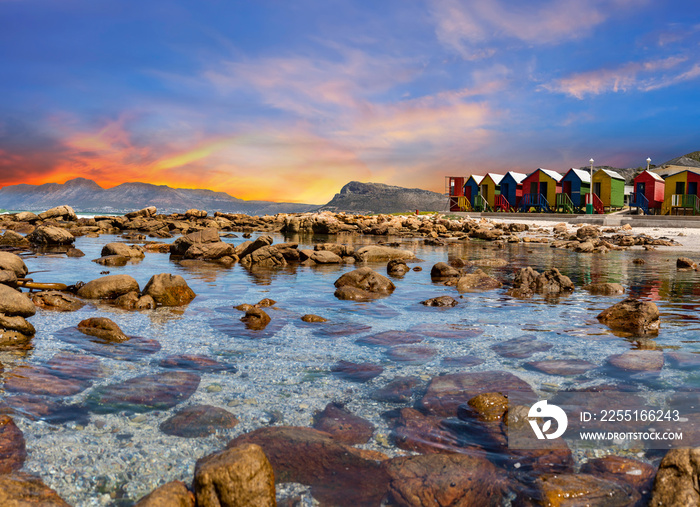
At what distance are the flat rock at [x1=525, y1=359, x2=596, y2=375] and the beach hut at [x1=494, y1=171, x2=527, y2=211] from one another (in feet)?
171

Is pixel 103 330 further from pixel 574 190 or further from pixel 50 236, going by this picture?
pixel 574 190

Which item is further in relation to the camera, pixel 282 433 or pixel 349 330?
pixel 349 330

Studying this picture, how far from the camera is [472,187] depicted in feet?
196

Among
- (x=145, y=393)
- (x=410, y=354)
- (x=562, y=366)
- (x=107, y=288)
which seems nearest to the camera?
(x=145, y=393)

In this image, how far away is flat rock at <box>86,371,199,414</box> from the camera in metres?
5.01

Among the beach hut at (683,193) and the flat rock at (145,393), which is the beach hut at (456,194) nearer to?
the beach hut at (683,193)

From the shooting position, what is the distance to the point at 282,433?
4316mm

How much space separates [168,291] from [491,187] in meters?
52.9

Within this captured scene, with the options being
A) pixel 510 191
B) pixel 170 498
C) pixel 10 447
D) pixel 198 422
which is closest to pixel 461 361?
pixel 198 422

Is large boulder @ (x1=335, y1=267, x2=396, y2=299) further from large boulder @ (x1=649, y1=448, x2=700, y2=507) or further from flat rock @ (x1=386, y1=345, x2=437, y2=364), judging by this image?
large boulder @ (x1=649, y1=448, x2=700, y2=507)

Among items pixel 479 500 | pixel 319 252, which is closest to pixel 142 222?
pixel 319 252

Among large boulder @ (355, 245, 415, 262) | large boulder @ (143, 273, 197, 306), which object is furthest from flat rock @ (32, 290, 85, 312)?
large boulder @ (355, 245, 415, 262)

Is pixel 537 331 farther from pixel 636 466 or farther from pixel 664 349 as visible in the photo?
pixel 636 466

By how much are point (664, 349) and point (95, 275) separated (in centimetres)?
1492
